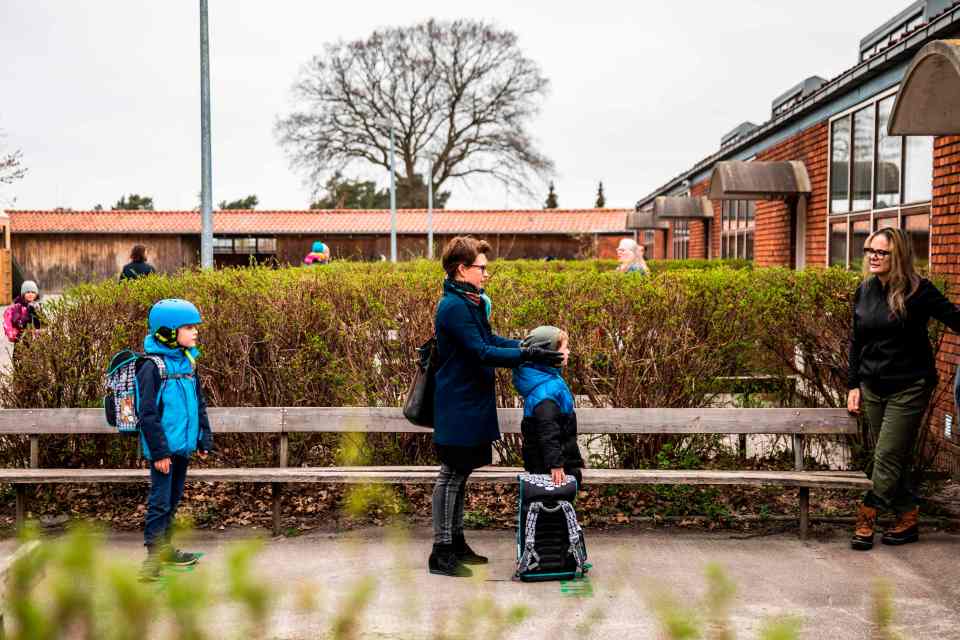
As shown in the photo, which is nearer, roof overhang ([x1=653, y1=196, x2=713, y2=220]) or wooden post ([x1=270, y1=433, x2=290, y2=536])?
wooden post ([x1=270, y1=433, x2=290, y2=536])

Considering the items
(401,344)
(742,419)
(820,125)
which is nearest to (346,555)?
(401,344)

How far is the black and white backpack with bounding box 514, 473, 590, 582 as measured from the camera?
536 cm

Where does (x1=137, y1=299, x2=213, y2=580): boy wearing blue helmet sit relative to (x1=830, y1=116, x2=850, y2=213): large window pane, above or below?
below

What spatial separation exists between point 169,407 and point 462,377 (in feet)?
5.03

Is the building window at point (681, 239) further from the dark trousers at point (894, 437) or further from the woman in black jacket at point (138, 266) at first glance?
the dark trousers at point (894, 437)

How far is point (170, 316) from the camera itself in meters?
5.40

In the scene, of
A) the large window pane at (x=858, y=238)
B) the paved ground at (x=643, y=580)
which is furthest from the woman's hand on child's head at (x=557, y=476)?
the large window pane at (x=858, y=238)

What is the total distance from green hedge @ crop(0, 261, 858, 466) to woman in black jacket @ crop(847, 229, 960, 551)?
84 centimetres

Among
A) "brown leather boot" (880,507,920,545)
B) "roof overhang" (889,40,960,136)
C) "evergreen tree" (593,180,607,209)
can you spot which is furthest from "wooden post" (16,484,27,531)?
"evergreen tree" (593,180,607,209)

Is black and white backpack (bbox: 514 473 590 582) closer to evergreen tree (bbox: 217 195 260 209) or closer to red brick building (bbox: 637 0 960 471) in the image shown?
red brick building (bbox: 637 0 960 471)

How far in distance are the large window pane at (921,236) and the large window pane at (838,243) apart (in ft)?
8.54

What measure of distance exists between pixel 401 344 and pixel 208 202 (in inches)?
300

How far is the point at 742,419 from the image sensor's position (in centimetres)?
643

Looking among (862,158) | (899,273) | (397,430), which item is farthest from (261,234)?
(899,273)
